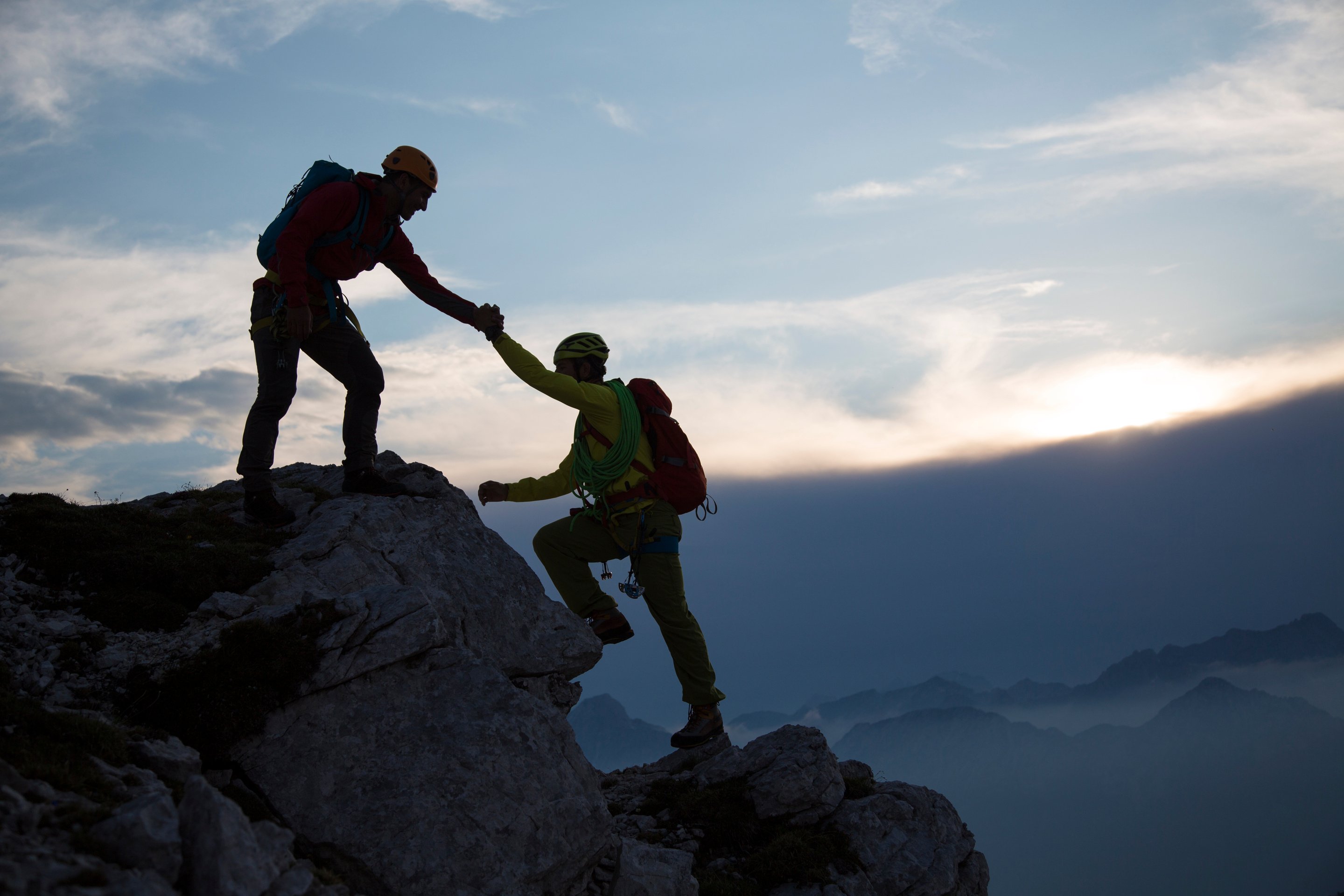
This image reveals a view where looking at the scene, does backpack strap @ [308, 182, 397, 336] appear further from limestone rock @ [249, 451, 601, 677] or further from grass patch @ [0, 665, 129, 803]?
grass patch @ [0, 665, 129, 803]

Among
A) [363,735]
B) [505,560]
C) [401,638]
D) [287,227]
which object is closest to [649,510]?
[505,560]

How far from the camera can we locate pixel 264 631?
27.6ft

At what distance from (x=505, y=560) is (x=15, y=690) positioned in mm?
5925

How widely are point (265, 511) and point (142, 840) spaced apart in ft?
22.6

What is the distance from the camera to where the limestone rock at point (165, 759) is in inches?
264

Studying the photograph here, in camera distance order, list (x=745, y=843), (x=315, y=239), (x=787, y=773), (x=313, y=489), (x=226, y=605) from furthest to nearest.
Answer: (x=313, y=489) < (x=787, y=773) < (x=745, y=843) < (x=315, y=239) < (x=226, y=605)

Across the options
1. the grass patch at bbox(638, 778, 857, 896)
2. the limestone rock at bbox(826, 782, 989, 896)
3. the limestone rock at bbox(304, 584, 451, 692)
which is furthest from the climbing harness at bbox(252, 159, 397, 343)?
the limestone rock at bbox(826, 782, 989, 896)

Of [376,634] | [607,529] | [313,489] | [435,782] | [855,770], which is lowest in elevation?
[855,770]

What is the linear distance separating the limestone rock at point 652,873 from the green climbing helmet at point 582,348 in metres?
6.81

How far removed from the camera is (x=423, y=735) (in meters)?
8.39

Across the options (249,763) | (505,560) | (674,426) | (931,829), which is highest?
(674,426)

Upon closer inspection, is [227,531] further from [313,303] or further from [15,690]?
[15,690]

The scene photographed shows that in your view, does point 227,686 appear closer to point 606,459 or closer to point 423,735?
point 423,735

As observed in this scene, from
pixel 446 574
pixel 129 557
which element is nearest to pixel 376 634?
pixel 446 574
